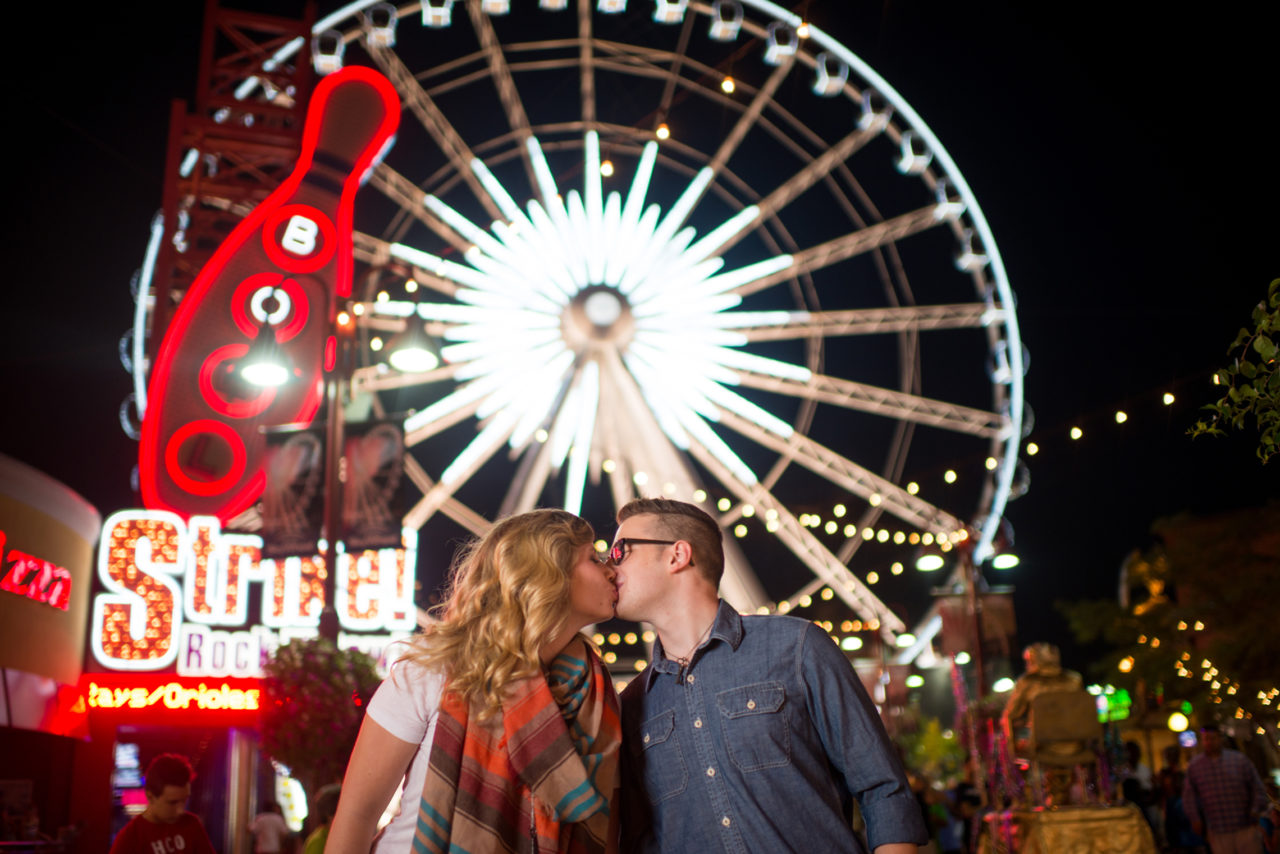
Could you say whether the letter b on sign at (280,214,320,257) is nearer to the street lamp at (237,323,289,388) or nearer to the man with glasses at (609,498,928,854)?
the street lamp at (237,323,289,388)

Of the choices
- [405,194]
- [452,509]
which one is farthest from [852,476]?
[405,194]

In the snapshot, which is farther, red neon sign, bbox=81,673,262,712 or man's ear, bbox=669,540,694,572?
red neon sign, bbox=81,673,262,712

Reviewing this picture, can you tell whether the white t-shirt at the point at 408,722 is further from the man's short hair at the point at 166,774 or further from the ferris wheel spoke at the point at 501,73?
the ferris wheel spoke at the point at 501,73

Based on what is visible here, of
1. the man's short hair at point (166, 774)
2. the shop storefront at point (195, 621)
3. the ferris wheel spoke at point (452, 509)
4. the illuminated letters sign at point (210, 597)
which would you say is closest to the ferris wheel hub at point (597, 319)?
the ferris wheel spoke at point (452, 509)

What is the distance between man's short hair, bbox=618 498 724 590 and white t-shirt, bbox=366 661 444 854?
34.2 inches

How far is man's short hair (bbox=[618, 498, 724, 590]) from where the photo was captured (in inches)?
136

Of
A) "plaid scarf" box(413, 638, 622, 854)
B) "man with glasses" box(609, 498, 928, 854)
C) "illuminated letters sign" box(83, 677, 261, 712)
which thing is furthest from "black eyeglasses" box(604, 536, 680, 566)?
"illuminated letters sign" box(83, 677, 261, 712)

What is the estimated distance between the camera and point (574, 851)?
285 centimetres

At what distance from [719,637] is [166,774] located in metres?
3.74

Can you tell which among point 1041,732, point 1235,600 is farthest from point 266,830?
point 1235,600

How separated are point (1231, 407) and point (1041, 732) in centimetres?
510

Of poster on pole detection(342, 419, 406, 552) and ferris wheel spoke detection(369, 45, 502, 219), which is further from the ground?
ferris wheel spoke detection(369, 45, 502, 219)

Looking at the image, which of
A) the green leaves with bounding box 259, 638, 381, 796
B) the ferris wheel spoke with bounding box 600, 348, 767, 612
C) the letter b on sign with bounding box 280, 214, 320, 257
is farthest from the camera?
the ferris wheel spoke with bounding box 600, 348, 767, 612

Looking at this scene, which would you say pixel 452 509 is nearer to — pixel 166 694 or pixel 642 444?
pixel 642 444
